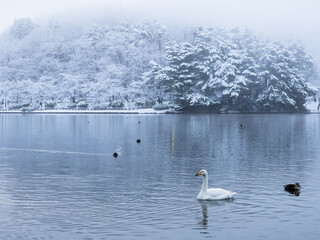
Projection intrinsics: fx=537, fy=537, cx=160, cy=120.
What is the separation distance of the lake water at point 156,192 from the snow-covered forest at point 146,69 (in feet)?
224

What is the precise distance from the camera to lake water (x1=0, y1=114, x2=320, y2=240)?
1460 centimetres

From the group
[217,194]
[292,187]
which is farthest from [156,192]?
[292,187]

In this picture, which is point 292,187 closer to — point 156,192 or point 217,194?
point 217,194

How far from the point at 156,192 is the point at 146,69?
111378 millimetres

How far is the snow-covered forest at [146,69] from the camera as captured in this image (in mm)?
106188

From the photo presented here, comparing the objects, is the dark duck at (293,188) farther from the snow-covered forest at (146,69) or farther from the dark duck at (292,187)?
the snow-covered forest at (146,69)

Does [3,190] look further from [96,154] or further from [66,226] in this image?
[96,154]

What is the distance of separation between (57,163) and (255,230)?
663 inches

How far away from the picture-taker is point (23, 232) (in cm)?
1428

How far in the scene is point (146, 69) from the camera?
13025cm

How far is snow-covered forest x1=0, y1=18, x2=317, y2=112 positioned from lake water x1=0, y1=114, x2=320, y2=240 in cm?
6838

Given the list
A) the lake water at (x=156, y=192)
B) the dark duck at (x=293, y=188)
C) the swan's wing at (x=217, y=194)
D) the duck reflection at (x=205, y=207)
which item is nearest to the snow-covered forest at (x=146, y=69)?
the lake water at (x=156, y=192)

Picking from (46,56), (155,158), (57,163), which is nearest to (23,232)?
(57,163)

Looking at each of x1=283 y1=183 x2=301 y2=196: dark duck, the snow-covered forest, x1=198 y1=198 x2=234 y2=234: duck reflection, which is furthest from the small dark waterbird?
the snow-covered forest
